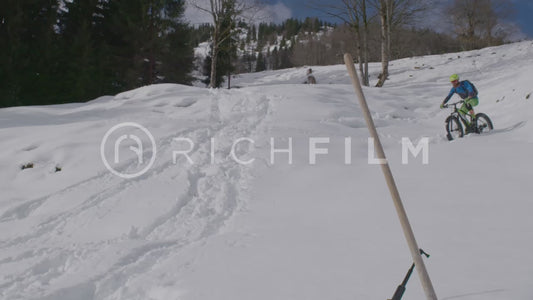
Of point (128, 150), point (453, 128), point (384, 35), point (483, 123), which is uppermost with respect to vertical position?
point (384, 35)

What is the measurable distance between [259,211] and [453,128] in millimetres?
6148

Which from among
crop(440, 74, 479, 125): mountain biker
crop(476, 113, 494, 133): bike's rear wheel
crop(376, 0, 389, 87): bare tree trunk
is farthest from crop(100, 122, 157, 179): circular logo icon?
crop(376, 0, 389, 87): bare tree trunk

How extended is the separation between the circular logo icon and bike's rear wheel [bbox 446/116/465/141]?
22.6 ft

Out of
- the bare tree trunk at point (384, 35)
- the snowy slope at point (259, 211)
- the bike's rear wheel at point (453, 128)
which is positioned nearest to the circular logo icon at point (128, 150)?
the snowy slope at point (259, 211)

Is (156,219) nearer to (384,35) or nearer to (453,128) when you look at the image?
(453,128)

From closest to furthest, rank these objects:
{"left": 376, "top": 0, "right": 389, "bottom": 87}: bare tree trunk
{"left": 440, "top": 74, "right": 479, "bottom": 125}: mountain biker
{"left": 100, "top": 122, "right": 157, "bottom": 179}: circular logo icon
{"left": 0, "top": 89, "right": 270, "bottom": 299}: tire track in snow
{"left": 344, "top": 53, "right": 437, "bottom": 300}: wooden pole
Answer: {"left": 344, "top": 53, "right": 437, "bottom": 300}: wooden pole, {"left": 0, "top": 89, "right": 270, "bottom": 299}: tire track in snow, {"left": 100, "top": 122, "right": 157, "bottom": 179}: circular logo icon, {"left": 440, "top": 74, "right": 479, "bottom": 125}: mountain biker, {"left": 376, "top": 0, "right": 389, "bottom": 87}: bare tree trunk

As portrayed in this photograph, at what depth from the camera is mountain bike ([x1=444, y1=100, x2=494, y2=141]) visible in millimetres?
7980

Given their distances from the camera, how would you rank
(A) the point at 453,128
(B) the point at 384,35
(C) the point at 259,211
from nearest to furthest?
(C) the point at 259,211 < (A) the point at 453,128 < (B) the point at 384,35

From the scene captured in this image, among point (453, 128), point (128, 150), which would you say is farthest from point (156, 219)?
point (453, 128)

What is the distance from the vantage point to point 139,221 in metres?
4.37

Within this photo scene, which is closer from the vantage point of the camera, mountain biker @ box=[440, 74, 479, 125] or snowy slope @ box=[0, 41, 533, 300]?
snowy slope @ box=[0, 41, 533, 300]

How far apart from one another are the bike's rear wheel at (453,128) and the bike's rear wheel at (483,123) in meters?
0.40

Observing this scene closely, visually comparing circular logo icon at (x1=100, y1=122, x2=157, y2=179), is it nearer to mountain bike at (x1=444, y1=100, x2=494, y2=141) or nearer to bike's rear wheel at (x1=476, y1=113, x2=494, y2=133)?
mountain bike at (x1=444, y1=100, x2=494, y2=141)

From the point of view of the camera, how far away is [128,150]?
723cm
